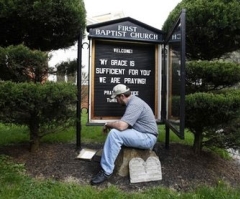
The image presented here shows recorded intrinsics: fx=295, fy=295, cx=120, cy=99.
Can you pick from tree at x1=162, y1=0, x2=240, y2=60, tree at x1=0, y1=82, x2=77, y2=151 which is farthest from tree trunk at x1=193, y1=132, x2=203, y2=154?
tree at x1=0, y1=82, x2=77, y2=151

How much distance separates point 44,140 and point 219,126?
10.8 feet

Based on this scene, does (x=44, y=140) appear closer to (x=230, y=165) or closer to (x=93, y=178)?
(x=93, y=178)

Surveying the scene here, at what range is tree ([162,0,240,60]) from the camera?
187 inches

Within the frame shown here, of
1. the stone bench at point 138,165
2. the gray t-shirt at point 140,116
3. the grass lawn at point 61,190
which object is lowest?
the grass lawn at point 61,190

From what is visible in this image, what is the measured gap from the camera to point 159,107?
5.42 m

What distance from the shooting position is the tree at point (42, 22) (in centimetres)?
451

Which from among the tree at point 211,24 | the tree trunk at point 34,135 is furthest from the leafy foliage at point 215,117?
the tree trunk at point 34,135

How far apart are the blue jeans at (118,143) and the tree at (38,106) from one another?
919mm

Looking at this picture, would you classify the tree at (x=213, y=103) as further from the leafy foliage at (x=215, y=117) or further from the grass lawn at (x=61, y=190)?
the grass lawn at (x=61, y=190)

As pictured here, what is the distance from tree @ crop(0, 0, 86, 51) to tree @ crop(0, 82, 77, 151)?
1.08m

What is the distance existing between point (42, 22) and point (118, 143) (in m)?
2.32

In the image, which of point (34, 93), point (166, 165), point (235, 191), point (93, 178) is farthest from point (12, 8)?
point (235, 191)

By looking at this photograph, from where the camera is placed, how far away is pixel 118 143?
402cm

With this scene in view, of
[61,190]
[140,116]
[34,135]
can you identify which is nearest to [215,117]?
[140,116]
